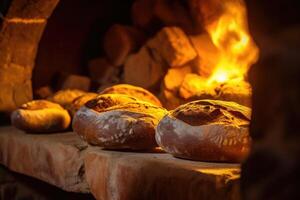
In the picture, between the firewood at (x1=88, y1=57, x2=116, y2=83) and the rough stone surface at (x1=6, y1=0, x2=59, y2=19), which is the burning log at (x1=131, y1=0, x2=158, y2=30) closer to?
the firewood at (x1=88, y1=57, x2=116, y2=83)

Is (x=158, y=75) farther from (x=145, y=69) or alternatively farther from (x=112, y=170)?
(x=112, y=170)

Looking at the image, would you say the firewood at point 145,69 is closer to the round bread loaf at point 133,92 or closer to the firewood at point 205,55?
the firewood at point 205,55

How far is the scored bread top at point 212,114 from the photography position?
1.56m

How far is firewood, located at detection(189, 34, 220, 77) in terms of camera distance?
279 centimetres

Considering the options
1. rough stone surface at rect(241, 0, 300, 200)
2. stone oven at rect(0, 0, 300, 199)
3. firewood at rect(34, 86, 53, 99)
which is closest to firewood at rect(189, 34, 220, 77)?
stone oven at rect(0, 0, 300, 199)

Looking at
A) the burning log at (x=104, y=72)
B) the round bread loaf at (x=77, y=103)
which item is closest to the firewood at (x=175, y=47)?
the burning log at (x=104, y=72)

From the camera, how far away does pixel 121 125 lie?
176 centimetres

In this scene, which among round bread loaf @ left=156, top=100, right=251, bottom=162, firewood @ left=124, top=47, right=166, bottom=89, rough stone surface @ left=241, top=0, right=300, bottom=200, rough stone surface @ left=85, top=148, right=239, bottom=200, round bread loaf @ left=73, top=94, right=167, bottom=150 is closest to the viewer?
rough stone surface @ left=241, top=0, right=300, bottom=200

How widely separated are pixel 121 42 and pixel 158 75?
39 centimetres

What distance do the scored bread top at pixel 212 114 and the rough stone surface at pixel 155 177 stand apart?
0.49 feet

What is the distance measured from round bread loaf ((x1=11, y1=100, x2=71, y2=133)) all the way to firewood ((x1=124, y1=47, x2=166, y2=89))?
0.65m

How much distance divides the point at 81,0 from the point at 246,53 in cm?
131

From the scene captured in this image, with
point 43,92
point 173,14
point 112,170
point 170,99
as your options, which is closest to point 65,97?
point 43,92

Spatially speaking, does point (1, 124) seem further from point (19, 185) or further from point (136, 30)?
point (136, 30)
